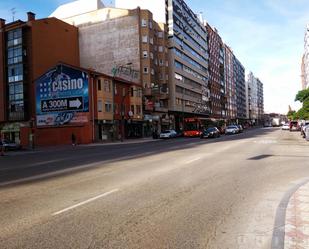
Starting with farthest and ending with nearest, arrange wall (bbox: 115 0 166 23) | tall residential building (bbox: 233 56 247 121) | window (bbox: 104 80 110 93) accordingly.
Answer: tall residential building (bbox: 233 56 247 121)
wall (bbox: 115 0 166 23)
window (bbox: 104 80 110 93)

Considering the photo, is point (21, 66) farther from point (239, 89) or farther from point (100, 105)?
point (239, 89)

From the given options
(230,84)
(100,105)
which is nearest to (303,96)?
(100,105)

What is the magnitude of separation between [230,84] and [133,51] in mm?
96538

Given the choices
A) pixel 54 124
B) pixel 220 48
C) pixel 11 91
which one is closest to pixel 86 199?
pixel 54 124

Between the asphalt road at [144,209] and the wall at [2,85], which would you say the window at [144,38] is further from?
the asphalt road at [144,209]


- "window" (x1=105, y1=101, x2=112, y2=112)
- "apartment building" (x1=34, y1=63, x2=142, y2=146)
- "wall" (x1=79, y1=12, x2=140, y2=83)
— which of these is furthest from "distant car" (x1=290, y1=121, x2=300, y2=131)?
"window" (x1=105, y1=101, x2=112, y2=112)

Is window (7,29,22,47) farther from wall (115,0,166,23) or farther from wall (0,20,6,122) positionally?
wall (115,0,166,23)

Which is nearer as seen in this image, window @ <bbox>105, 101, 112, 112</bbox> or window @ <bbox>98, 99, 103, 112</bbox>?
window @ <bbox>98, 99, 103, 112</bbox>

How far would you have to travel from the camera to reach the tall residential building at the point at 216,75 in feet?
406

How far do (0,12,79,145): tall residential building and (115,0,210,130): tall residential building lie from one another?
27797 mm

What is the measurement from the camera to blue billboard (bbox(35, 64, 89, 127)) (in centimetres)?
5262

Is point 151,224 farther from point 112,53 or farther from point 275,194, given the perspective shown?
point 112,53

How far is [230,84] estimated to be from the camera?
160 metres

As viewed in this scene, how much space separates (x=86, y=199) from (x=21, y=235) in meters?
2.86
